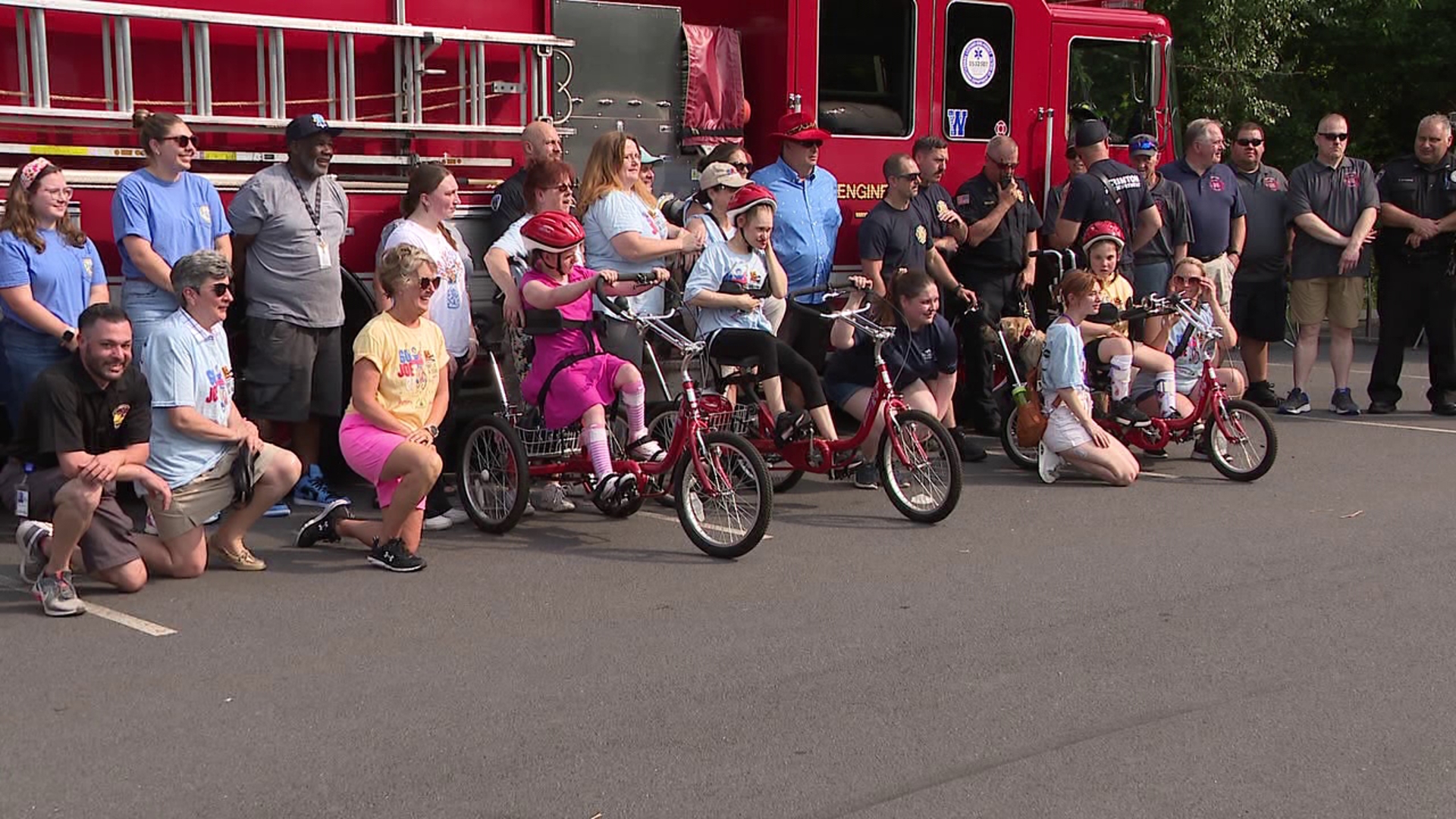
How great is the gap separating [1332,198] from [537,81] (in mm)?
6269

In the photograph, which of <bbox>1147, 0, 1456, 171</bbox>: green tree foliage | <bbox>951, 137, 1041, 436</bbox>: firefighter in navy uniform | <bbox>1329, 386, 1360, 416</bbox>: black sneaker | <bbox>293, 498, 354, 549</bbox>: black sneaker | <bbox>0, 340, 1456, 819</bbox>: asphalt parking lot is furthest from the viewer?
<bbox>1147, 0, 1456, 171</bbox>: green tree foliage

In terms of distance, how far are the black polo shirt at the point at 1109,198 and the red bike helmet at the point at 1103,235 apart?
936 mm

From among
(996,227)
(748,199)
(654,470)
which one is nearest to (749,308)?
(748,199)

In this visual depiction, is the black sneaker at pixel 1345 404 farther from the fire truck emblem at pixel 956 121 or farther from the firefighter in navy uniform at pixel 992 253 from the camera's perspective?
the fire truck emblem at pixel 956 121

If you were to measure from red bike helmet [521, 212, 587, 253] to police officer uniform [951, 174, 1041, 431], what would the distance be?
3758mm

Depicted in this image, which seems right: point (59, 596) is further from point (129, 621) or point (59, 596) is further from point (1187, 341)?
point (1187, 341)

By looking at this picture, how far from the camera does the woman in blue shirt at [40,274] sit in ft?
24.2

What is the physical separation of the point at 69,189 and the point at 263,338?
115cm

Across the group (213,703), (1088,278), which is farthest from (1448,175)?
(213,703)

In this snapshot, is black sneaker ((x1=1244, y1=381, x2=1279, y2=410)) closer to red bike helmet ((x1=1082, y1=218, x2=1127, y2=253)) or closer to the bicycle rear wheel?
red bike helmet ((x1=1082, y1=218, x2=1127, y2=253))

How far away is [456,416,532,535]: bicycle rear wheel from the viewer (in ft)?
25.4

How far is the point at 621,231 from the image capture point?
8.52m

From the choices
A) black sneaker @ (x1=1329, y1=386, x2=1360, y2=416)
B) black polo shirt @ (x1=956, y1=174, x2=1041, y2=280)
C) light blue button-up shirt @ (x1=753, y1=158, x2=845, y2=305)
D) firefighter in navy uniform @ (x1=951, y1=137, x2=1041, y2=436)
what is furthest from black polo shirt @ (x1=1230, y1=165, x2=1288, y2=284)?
light blue button-up shirt @ (x1=753, y1=158, x2=845, y2=305)

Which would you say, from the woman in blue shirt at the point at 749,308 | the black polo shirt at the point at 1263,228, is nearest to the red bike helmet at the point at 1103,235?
the woman in blue shirt at the point at 749,308
